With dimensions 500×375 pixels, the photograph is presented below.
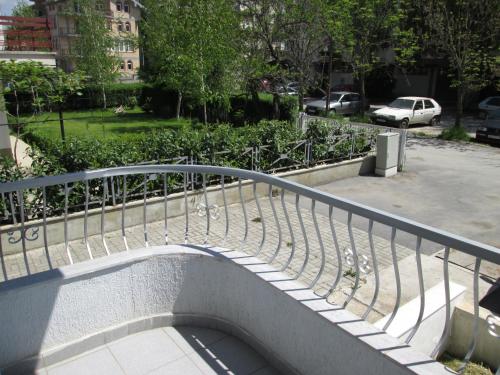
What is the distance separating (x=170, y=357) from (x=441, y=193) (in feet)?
26.6

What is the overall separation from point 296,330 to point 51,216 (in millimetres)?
5078

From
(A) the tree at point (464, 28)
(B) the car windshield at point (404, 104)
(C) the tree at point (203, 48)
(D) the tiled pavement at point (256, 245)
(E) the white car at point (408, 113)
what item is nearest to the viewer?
(D) the tiled pavement at point (256, 245)

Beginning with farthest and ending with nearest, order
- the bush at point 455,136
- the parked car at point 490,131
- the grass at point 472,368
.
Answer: the bush at point 455,136 < the parked car at point 490,131 < the grass at point 472,368

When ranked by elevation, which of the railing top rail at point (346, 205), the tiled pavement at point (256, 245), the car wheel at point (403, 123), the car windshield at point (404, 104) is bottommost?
the tiled pavement at point (256, 245)

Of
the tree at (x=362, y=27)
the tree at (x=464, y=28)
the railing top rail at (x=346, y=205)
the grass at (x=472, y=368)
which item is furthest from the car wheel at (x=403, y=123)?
the railing top rail at (x=346, y=205)

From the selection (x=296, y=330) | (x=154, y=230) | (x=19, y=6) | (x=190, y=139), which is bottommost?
(x=154, y=230)

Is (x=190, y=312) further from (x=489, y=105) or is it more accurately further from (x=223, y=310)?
(x=489, y=105)

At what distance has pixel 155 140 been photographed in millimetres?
7922

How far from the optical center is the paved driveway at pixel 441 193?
7.59 metres

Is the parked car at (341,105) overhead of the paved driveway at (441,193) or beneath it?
overhead

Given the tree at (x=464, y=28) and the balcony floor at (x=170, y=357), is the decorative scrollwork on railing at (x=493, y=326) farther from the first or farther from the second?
the tree at (x=464, y=28)

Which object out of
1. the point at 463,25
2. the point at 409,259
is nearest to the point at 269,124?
the point at 409,259

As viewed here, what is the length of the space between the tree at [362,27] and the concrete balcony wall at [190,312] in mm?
16114

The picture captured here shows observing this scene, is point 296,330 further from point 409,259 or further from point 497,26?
point 497,26
